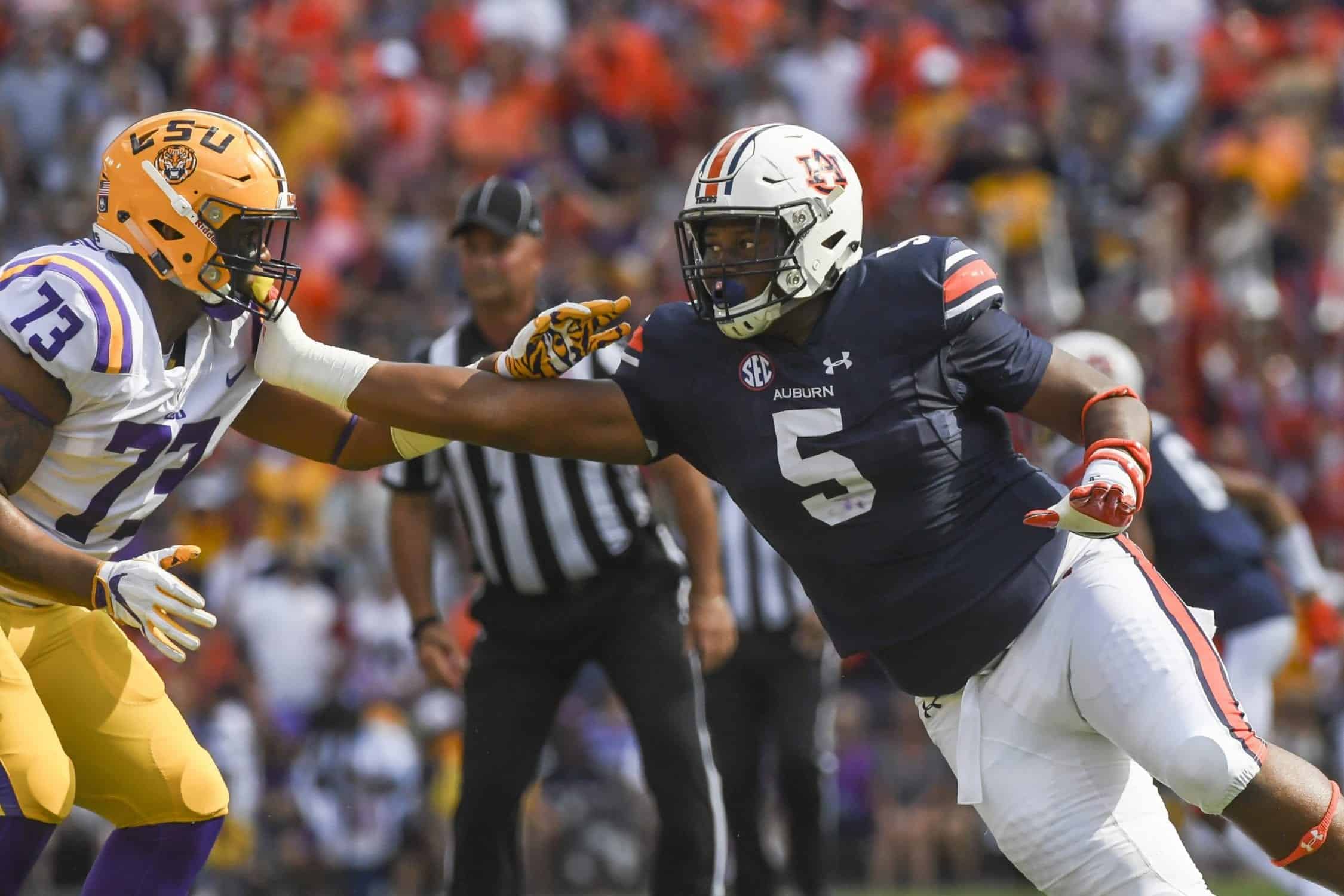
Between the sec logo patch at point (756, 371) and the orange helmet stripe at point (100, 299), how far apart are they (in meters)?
1.29

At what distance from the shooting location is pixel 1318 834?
11.8 ft

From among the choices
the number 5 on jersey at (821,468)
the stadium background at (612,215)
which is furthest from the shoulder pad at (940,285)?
the stadium background at (612,215)

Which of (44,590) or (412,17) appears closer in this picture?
(44,590)

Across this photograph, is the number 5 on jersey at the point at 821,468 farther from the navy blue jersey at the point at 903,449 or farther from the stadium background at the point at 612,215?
the stadium background at the point at 612,215

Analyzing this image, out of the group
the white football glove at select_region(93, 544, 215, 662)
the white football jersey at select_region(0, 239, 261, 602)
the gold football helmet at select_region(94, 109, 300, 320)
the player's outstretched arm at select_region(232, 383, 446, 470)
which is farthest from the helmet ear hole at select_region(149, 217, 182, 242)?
the white football glove at select_region(93, 544, 215, 662)

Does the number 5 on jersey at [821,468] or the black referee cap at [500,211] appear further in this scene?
the black referee cap at [500,211]

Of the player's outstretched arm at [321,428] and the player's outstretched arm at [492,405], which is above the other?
the player's outstretched arm at [492,405]

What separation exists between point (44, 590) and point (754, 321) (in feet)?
5.18

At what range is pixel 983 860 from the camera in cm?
848

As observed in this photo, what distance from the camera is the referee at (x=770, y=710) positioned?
6539mm

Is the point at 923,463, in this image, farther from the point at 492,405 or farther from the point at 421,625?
the point at 421,625

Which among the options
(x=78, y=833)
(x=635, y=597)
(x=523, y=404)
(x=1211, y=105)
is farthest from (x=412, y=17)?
(x=523, y=404)

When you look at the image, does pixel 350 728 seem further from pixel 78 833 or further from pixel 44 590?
pixel 44 590

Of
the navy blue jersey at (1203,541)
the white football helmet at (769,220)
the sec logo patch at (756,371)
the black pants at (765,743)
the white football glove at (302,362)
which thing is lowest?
the black pants at (765,743)
